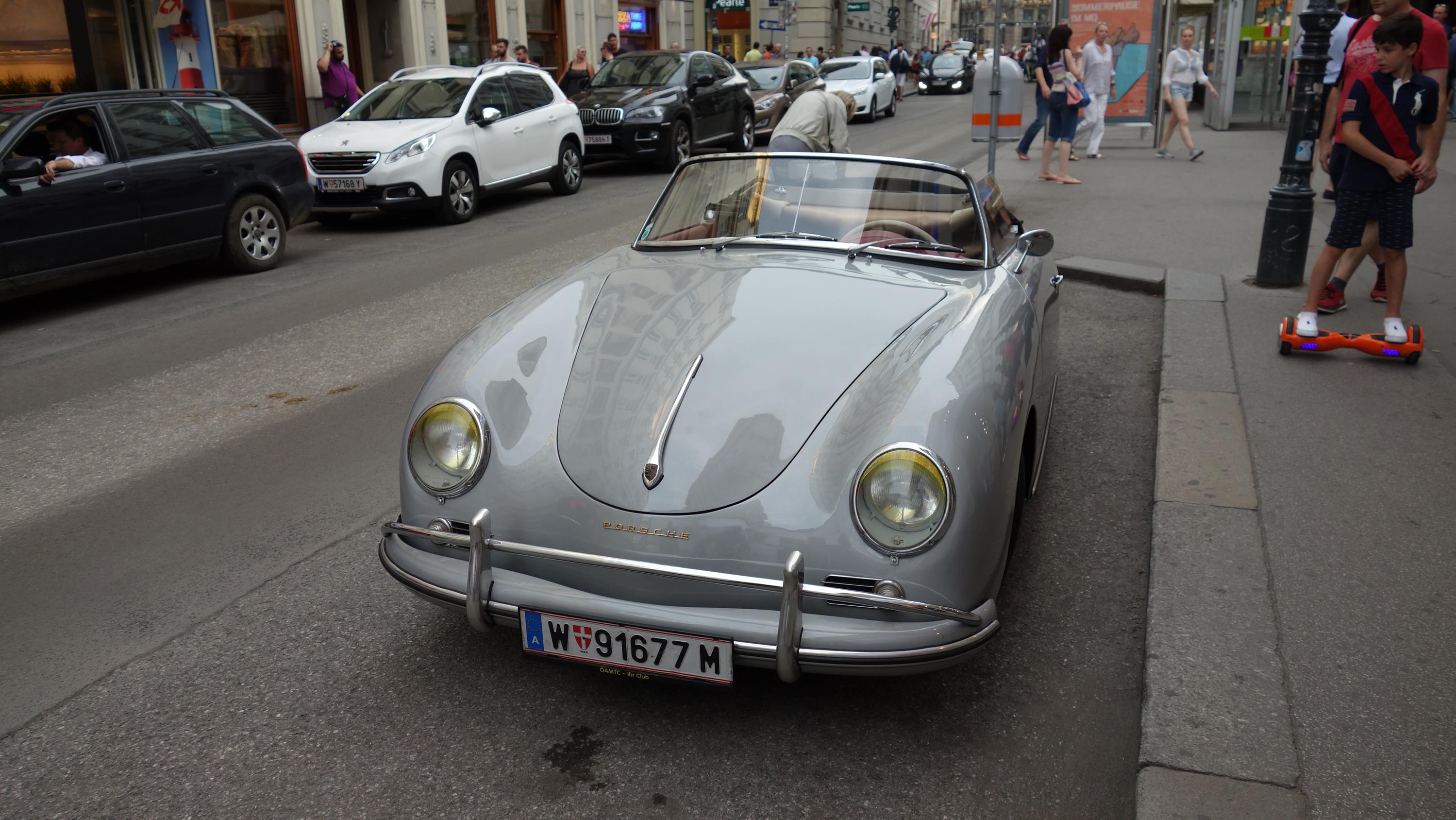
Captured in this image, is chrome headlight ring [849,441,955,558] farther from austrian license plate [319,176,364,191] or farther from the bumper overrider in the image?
austrian license plate [319,176,364,191]

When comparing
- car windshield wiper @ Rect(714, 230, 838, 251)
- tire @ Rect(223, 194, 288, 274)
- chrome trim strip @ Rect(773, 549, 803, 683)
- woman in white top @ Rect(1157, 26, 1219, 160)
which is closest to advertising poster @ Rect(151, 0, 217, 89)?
tire @ Rect(223, 194, 288, 274)

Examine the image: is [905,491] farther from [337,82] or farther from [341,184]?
[337,82]

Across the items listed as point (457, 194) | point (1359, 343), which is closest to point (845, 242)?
point (1359, 343)

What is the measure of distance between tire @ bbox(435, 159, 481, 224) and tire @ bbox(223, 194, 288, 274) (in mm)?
2364

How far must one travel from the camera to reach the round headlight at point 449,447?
9.76 feet

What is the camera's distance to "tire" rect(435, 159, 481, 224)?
12000mm

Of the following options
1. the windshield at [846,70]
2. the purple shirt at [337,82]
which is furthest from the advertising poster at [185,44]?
the windshield at [846,70]

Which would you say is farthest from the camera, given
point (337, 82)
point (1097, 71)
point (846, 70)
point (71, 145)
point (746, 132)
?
point (846, 70)

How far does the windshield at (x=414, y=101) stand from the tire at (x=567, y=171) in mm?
1592

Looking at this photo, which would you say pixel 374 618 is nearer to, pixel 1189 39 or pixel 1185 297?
pixel 1185 297

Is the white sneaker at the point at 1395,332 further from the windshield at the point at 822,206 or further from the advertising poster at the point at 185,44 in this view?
the advertising poster at the point at 185,44

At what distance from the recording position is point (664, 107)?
631 inches

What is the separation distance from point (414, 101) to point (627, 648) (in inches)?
443

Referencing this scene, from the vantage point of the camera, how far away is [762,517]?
271 cm
